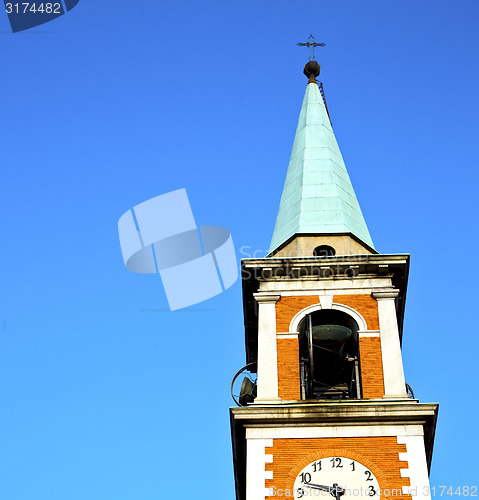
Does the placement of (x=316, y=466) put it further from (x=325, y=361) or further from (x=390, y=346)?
(x=325, y=361)

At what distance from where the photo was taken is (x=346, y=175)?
33.6 m

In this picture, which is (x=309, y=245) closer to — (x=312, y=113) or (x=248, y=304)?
(x=248, y=304)

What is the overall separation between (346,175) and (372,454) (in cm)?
1114

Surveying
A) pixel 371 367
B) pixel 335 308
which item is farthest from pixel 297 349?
pixel 371 367

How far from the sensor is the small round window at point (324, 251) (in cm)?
3014

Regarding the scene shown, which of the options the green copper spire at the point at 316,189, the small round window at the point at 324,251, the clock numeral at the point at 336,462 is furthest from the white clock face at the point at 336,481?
the green copper spire at the point at 316,189

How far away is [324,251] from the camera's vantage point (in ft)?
99.2

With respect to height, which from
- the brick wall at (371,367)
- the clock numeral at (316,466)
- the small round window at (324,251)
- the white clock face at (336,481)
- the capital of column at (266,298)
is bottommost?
the white clock face at (336,481)

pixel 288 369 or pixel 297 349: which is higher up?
pixel 297 349

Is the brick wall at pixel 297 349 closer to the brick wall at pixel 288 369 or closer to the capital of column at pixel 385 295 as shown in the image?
the brick wall at pixel 288 369

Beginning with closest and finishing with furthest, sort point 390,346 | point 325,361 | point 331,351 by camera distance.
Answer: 1. point 390,346
2. point 331,351
3. point 325,361

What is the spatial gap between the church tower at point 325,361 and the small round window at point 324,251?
0.13ft

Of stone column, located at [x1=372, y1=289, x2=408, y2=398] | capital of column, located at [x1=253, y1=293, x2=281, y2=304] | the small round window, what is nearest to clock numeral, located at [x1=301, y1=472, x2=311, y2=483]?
stone column, located at [x1=372, y1=289, x2=408, y2=398]

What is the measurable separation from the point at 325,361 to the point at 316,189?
552cm
